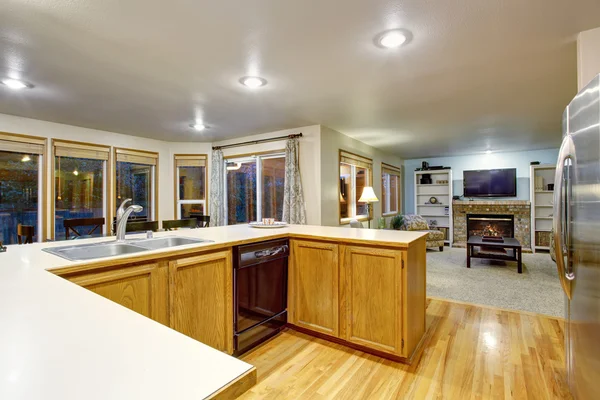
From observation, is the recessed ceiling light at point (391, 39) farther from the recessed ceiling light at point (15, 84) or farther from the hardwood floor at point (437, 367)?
the recessed ceiling light at point (15, 84)

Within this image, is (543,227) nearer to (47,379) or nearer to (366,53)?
(366,53)

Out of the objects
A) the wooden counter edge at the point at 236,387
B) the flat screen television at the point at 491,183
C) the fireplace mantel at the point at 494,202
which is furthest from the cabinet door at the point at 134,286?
the flat screen television at the point at 491,183

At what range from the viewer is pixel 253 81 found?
2910 mm

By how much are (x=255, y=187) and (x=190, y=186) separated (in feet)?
4.64

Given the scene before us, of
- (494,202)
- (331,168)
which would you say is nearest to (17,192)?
(331,168)

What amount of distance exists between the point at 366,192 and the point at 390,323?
3.44 m

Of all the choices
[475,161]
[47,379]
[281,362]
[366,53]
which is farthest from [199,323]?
[475,161]

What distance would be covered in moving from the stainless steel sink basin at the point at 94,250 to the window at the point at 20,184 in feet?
9.84

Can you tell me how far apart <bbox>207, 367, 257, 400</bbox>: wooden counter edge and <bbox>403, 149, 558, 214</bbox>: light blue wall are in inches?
334

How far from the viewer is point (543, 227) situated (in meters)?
6.96

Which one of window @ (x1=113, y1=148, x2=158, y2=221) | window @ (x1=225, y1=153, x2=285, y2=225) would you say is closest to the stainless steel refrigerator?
window @ (x1=225, y1=153, x2=285, y2=225)

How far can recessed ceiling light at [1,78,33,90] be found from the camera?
282 centimetres

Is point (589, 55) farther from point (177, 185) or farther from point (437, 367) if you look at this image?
point (177, 185)

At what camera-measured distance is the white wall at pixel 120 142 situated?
4.04 metres
